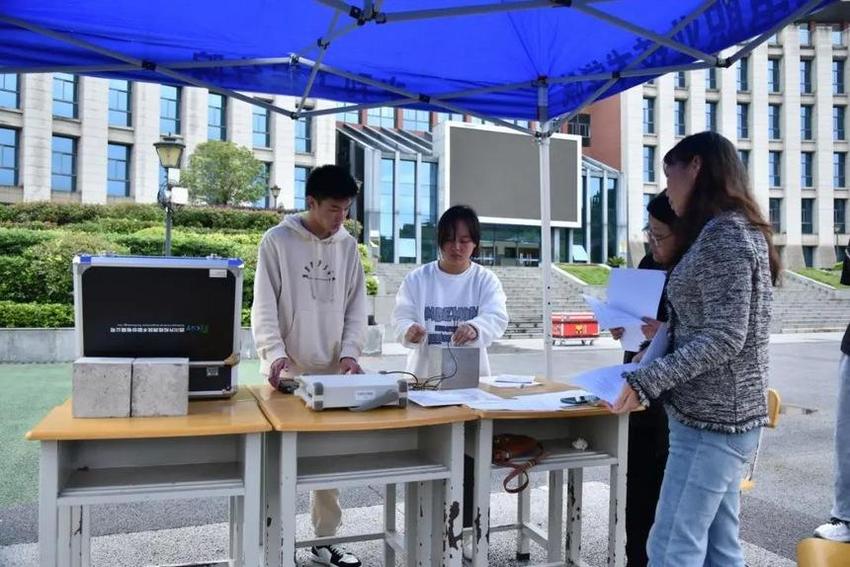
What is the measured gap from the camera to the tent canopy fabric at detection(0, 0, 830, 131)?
3236 millimetres

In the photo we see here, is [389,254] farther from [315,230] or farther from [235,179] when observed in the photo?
[315,230]

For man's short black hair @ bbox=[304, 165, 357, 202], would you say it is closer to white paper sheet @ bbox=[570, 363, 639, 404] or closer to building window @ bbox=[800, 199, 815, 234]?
white paper sheet @ bbox=[570, 363, 639, 404]

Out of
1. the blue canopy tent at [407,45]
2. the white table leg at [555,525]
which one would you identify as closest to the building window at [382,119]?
the blue canopy tent at [407,45]

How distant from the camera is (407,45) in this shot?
3834mm

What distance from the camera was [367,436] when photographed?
8.60ft

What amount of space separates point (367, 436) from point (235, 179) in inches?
1050

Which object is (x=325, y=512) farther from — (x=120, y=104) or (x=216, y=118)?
(x=216, y=118)

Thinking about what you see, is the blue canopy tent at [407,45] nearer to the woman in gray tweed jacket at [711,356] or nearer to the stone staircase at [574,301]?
the woman in gray tweed jacket at [711,356]

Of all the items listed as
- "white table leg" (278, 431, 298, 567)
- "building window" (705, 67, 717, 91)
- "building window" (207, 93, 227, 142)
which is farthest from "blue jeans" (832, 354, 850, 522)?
"building window" (705, 67, 717, 91)

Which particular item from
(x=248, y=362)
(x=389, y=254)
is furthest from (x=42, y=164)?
(x=248, y=362)

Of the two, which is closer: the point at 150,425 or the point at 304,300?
the point at 150,425

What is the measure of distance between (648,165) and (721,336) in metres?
43.6

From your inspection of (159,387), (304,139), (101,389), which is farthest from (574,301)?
(101,389)

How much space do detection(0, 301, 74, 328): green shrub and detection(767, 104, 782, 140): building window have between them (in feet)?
142
